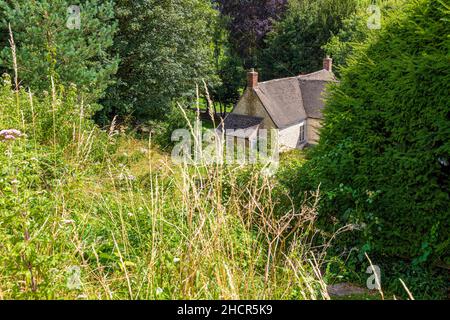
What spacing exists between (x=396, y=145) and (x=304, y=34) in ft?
98.3

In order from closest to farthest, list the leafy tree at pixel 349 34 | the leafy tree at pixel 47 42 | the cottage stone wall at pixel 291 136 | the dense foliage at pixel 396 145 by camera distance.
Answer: the dense foliage at pixel 396 145
the leafy tree at pixel 47 42
the cottage stone wall at pixel 291 136
the leafy tree at pixel 349 34

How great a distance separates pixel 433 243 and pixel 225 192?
3053 millimetres

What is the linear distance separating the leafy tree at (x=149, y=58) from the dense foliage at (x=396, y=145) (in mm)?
14560

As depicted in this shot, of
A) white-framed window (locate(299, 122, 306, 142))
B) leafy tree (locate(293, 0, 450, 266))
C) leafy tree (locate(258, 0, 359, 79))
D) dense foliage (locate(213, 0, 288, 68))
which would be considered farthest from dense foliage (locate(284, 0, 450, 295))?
dense foliage (locate(213, 0, 288, 68))

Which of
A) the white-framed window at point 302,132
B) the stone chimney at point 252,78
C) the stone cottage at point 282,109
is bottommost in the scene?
the white-framed window at point 302,132

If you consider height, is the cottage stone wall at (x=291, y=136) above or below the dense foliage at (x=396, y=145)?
below

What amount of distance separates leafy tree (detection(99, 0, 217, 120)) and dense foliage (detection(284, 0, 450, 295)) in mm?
14560

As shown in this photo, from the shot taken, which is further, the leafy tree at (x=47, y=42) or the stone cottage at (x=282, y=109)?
the stone cottage at (x=282, y=109)

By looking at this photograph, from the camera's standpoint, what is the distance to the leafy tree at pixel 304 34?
111ft

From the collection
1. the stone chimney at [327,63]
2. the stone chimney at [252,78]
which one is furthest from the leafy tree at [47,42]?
the stone chimney at [327,63]

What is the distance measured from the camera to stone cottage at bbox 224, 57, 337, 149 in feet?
85.8

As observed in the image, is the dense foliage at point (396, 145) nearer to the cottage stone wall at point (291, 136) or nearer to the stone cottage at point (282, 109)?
the stone cottage at point (282, 109)

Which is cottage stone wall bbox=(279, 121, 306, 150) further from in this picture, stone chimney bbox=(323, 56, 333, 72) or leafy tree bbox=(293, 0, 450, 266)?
leafy tree bbox=(293, 0, 450, 266)
